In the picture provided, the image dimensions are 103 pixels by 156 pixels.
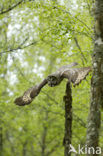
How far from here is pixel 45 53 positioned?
61.0 feet

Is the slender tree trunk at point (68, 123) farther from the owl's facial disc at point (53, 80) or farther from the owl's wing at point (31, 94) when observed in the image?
the owl's wing at point (31, 94)

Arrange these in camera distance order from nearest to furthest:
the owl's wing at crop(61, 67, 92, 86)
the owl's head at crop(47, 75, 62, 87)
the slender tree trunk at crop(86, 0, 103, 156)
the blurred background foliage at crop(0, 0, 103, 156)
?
the owl's wing at crop(61, 67, 92, 86), the slender tree trunk at crop(86, 0, 103, 156), the owl's head at crop(47, 75, 62, 87), the blurred background foliage at crop(0, 0, 103, 156)

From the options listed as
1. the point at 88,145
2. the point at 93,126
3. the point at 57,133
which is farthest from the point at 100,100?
the point at 57,133

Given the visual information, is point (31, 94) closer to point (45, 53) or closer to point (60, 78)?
point (60, 78)

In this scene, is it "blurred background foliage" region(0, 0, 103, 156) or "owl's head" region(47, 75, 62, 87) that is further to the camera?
"blurred background foliage" region(0, 0, 103, 156)

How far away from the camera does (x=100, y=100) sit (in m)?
4.30

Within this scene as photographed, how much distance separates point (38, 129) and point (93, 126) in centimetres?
1132

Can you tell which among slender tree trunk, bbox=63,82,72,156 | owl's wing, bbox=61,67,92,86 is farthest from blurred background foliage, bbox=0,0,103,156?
owl's wing, bbox=61,67,92,86

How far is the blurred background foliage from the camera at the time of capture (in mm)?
7176

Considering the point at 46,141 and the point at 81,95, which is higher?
the point at 81,95

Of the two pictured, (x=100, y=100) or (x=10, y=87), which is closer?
(x=100, y=100)

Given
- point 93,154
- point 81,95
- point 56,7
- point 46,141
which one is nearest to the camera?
point 93,154

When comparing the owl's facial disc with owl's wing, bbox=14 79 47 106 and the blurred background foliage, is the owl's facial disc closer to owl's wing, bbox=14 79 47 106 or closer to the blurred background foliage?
owl's wing, bbox=14 79 47 106

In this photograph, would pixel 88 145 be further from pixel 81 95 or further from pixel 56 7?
pixel 81 95
